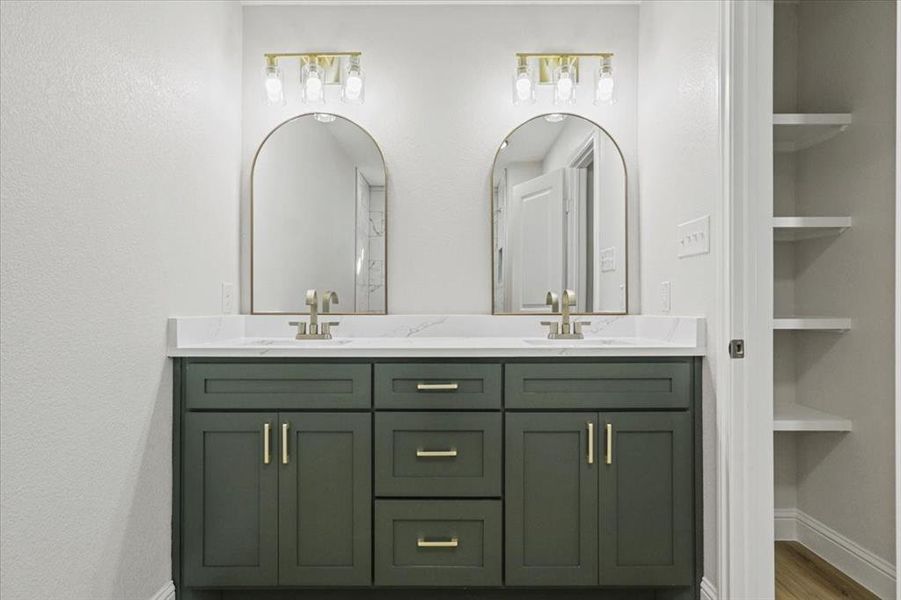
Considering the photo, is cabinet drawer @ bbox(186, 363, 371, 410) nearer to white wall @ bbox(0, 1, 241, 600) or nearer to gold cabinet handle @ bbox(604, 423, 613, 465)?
white wall @ bbox(0, 1, 241, 600)

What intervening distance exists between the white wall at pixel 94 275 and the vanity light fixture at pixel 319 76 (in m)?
0.44

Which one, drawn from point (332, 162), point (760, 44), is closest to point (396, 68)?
point (332, 162)

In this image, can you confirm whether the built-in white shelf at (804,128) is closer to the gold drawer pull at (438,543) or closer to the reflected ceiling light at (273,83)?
the gold drawer pull at (438,543)

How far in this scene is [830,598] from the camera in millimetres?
2109

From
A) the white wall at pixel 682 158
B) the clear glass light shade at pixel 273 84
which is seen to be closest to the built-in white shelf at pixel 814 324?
the white wall at pixel 682 158

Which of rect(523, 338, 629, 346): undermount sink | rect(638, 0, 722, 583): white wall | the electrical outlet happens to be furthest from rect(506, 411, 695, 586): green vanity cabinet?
the electrical outlet

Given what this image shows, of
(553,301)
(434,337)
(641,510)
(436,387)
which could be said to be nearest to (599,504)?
(641,510)

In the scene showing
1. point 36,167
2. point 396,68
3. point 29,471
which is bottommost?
point 29,471

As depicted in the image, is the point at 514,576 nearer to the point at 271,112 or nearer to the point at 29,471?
the point at 29,471

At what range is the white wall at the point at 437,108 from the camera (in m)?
2.72

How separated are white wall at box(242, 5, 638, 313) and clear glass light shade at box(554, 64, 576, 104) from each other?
52 mm

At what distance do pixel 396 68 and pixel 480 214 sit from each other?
734 mm

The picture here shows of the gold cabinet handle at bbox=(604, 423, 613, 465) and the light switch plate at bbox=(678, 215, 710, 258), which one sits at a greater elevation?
the light switch plate at bbox=(678, 215, 710, 258)

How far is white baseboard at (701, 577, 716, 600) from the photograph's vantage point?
1941 millimetres
